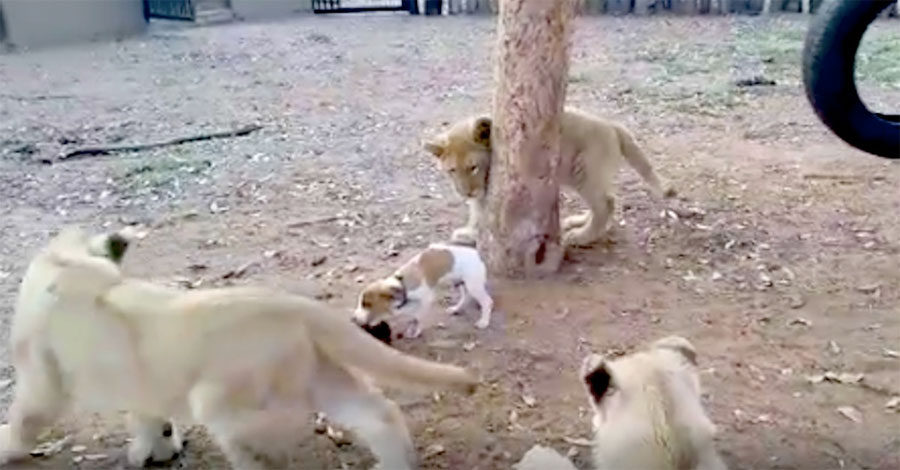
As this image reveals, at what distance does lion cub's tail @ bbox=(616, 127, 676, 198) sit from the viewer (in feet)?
12.6

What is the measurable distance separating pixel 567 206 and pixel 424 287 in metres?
1.40

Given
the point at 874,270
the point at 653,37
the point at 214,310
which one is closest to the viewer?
the point at 214,310

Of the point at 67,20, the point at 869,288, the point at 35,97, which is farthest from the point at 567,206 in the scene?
the point at 67,20

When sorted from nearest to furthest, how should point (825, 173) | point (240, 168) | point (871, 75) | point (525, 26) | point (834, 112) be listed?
1. point (834, 112)
2. point (525, 26)
3. point (825, 173)
4. point (240, 168)
5. point (871, 75)

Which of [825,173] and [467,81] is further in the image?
[467,81]

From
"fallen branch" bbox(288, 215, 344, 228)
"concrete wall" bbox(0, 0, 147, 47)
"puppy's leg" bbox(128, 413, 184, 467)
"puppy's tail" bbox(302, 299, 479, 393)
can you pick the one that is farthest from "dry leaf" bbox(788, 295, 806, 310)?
"concrete wall" bbox(0, 0, 147, 47)

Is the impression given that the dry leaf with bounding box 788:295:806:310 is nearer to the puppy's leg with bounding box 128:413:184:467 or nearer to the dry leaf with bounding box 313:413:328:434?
the dry leaf with bounding box 313:413:328:434

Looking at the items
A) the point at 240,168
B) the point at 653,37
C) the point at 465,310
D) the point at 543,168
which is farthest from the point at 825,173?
the point at 653,37

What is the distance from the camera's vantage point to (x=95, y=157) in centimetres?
509

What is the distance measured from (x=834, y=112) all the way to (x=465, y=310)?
1689mm

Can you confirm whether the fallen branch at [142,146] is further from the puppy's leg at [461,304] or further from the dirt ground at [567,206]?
the puppy's leg at [461,304]

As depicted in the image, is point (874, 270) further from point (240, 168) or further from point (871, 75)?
point (871, 75)

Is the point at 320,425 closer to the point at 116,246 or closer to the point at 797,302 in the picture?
the point at 116,246

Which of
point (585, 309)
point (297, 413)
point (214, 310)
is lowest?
point (585, 309)
